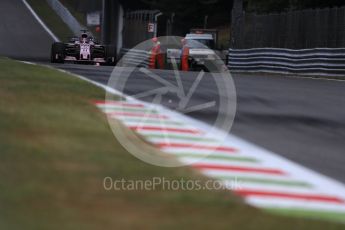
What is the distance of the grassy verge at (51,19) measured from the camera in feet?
173

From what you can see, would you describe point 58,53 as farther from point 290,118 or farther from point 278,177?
point 278,177

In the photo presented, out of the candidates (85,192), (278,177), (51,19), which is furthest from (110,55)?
(51,19)

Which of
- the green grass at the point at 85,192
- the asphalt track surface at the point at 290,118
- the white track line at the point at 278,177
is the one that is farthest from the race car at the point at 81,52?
the white track line at the point at 278,177

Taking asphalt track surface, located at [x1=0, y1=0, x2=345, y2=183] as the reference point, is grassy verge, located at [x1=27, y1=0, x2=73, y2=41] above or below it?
above

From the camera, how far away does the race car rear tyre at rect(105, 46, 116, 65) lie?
30.5 m

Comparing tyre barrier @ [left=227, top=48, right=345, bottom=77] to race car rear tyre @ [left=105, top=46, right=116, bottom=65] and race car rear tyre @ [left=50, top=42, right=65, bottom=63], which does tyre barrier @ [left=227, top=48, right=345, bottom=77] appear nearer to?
race car rear tyre @ [left=105, top=46, right=116, bottom=65]

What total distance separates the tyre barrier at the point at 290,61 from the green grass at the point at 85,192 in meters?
17.7

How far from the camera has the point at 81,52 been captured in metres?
29.9

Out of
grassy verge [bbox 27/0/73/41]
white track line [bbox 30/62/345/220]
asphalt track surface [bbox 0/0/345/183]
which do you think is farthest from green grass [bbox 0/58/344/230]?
grassy verge [bbox 27/0/73/41]

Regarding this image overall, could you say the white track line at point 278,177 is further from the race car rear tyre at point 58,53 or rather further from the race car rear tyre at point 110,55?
the race car rear tyre at point 110,55

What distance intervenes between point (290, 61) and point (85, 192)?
74.9 feet

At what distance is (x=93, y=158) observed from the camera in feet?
20.4

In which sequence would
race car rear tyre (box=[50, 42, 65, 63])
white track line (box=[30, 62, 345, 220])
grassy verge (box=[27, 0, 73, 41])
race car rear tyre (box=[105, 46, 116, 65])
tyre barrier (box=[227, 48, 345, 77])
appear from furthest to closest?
grassy verge (box=[27, 0, 73, 41]), race car rear tyre (box=[105, 46, 116, 65]), race car rear tyre (box=[50, 42, 65, 63]), tyre barrier (box=[227, 48, 345, 77]), white track line (box=[30, 62, 345, 220])

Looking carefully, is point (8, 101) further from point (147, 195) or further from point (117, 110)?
point (147, 195)
